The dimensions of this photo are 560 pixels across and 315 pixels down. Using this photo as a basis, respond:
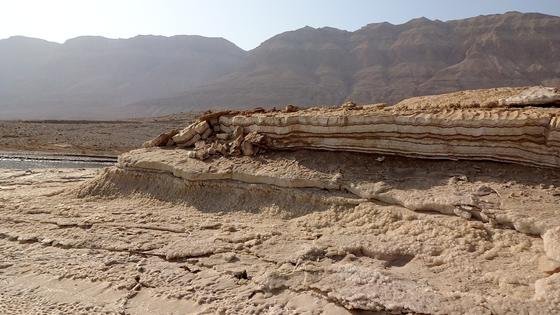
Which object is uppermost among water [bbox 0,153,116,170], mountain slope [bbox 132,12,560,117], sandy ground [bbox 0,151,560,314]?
mountain slope [bbox 132,12,560,117]

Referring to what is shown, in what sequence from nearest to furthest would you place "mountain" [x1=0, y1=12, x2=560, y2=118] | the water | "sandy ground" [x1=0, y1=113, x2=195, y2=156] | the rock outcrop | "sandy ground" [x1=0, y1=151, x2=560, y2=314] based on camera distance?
"sandy ground" [x1=0, y1=151, x2=560, y2=314], the rock outcrop, the water, "sandy ground" [x1=0, y1=113, x2=195, y2=156], "mountain" [x1=0, y1=12, x2=560, y2=118]

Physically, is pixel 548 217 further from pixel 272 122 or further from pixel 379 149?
pixel 272 122

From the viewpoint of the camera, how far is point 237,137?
6996mm

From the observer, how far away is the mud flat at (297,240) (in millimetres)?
3658

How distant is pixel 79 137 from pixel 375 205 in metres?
21.5

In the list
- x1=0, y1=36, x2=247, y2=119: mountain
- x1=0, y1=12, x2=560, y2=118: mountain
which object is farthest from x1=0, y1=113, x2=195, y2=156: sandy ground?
x1=0, y1=36, x2=247, y2=119: mountain

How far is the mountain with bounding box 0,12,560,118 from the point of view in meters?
48.8

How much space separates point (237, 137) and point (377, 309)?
405 centimetres

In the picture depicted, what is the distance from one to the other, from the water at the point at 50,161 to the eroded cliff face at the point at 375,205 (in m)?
8.52

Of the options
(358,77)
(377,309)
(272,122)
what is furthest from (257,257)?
(358,77)

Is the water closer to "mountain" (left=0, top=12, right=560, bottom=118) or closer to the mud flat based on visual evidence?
the mud flat

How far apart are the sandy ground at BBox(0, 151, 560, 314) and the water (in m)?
8.67

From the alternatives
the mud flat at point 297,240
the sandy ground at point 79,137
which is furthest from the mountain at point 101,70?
the mud flat at point 297,240

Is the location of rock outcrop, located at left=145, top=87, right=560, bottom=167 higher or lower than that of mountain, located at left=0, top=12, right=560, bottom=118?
lower
